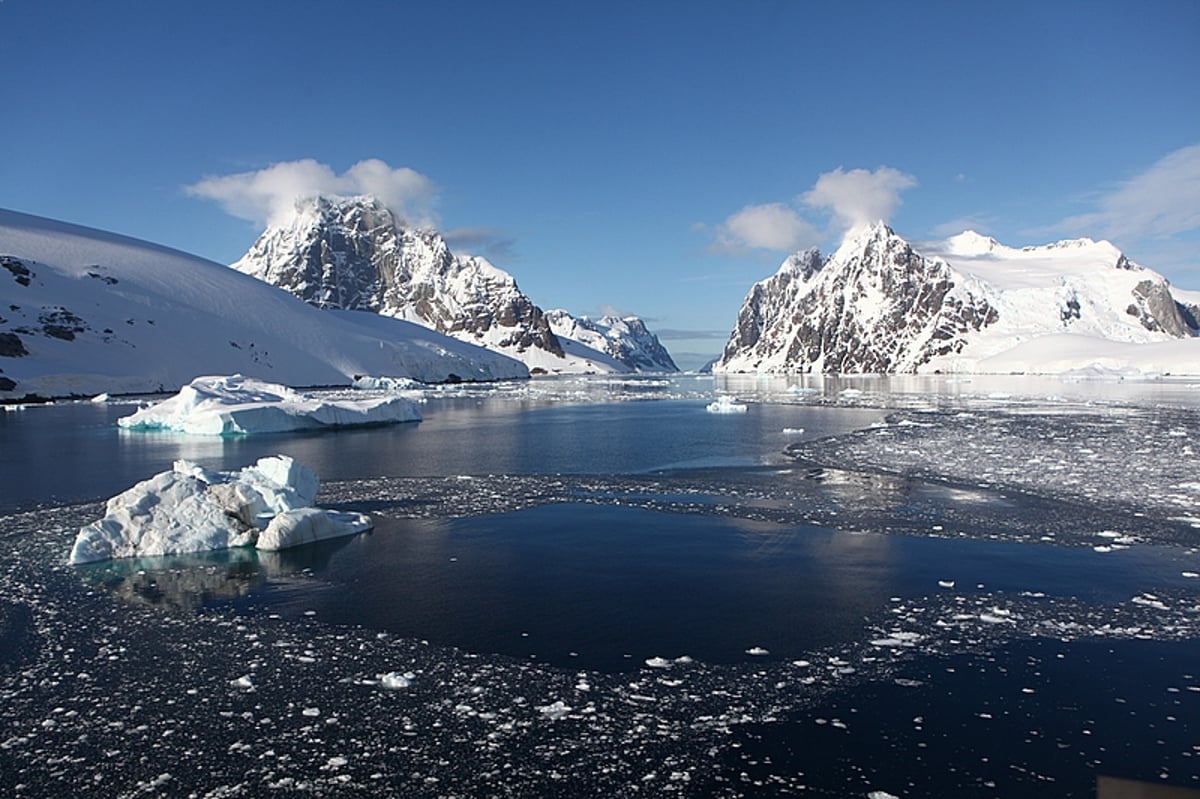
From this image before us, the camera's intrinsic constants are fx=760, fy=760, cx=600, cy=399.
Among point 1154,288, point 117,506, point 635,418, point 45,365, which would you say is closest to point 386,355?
point 45,365

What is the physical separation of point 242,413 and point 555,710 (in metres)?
31.4

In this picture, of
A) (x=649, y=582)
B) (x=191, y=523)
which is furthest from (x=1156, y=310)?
(x=191, y=523)

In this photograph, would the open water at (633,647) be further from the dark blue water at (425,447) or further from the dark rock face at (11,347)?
the dark rock face at (11,347)

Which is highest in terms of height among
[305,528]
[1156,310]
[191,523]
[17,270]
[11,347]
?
[1156,310]

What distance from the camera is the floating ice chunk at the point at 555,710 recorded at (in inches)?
253

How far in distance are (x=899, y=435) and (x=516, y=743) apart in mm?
25885

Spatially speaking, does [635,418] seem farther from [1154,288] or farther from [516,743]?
[1154,288]

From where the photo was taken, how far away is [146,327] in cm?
7894

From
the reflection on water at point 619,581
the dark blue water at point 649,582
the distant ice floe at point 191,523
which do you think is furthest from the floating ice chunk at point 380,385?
the reflection on water at point 619,581

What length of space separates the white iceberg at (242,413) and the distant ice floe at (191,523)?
72.8ft

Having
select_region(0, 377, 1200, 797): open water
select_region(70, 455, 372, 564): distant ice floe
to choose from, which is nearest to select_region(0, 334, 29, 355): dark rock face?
select_region(0, 377, 1200, 797): open water

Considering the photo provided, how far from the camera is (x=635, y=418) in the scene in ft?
135

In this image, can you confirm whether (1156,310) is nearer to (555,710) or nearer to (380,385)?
(380,385)

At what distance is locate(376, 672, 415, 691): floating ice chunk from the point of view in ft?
23.1
